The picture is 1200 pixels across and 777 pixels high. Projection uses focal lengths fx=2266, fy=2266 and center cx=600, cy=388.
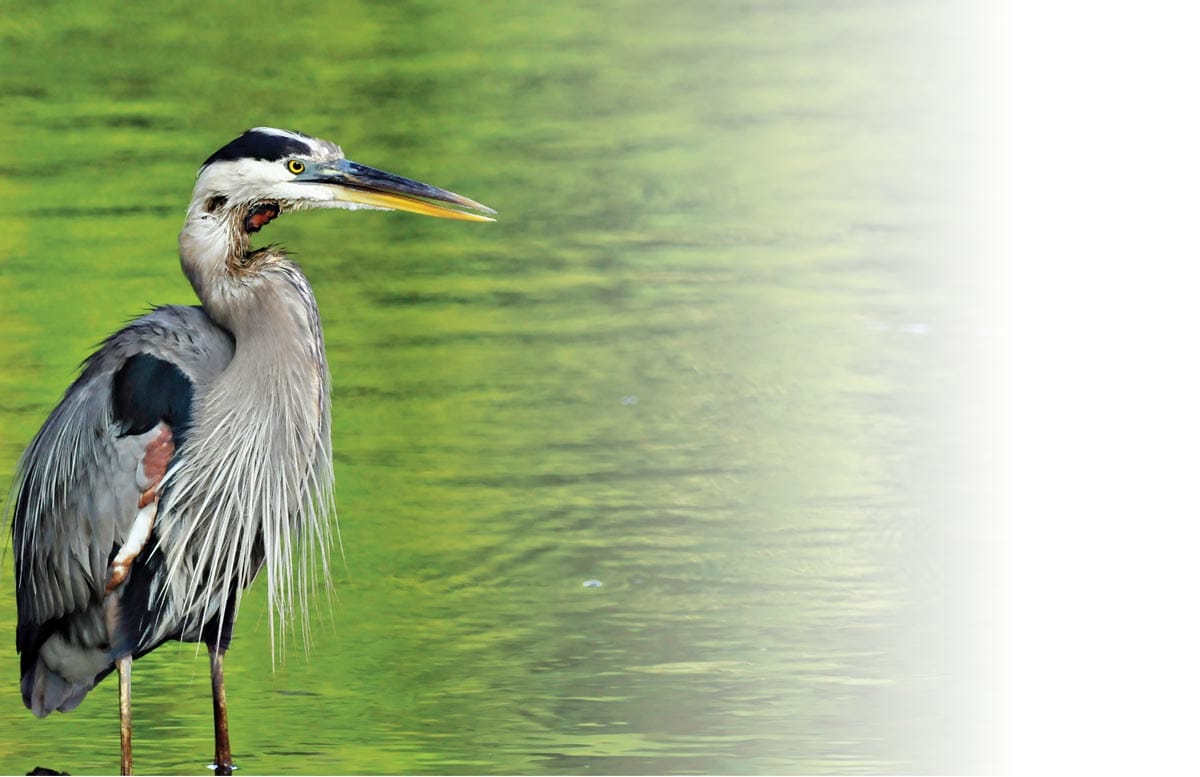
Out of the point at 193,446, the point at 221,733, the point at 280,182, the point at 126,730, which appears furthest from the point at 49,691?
the point at 280,182

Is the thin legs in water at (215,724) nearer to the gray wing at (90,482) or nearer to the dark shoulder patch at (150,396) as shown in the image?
the gray wing at (90,482)

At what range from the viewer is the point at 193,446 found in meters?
5.85

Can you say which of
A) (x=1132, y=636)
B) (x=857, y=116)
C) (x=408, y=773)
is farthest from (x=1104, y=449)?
(x=857, y=116)

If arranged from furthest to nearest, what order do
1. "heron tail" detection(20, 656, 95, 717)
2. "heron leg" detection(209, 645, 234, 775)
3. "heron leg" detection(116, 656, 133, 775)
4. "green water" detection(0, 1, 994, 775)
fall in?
"green water" detection(0, 1, 994, 775)
"heron tail" detection(20, 656, 95, 717)
"heron leg" detection(209, 645, 234, 775)
"heron leg" detection(116, 656, 133, 775)

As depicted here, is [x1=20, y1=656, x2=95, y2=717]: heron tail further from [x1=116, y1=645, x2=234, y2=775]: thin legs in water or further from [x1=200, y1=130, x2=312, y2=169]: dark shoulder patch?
[x1=200, y1=130, x2=312, y2=169]: dark shoulder patch

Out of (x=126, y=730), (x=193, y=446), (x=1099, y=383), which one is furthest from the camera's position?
(x=1099, y=383)

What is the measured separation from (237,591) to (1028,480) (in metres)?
2.95

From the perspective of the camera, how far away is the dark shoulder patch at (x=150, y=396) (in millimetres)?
5773

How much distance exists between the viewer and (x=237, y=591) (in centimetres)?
607

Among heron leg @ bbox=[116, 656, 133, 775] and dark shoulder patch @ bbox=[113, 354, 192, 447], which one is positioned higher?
dark shoulder patch @ bbox=[113, 354, 192, 447]

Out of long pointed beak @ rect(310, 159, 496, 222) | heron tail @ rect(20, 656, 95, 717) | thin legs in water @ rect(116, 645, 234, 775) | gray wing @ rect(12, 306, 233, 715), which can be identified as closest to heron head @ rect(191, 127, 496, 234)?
long pointed beak @ rect(310, 159, 496, 222)

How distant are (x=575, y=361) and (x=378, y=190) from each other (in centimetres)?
297

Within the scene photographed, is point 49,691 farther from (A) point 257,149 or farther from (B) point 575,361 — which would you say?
(B) point 575,361

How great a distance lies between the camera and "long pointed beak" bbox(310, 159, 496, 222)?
19.0 feet
